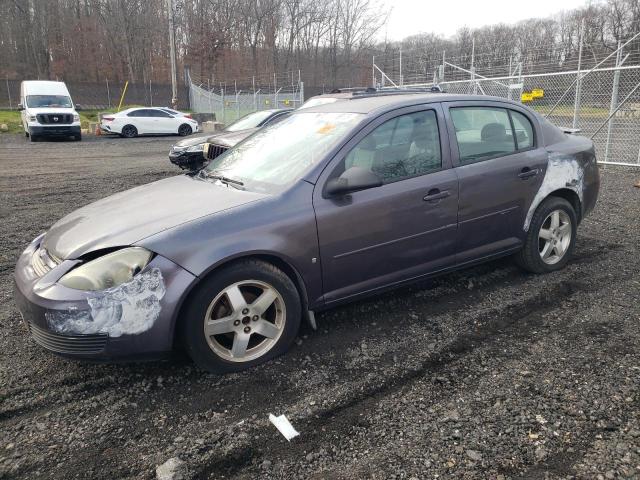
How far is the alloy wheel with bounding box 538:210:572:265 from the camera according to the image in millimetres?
4402

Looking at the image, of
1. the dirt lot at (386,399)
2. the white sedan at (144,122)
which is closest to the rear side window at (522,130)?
the dirt lot at (386,399)

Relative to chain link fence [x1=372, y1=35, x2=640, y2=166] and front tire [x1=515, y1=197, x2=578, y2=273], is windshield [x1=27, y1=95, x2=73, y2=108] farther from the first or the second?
front tire [x1=515, y1=197, x2=578, y2=273]

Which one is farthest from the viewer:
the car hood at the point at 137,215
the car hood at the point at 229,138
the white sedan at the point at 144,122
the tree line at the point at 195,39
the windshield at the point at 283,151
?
the tree line at the point at 195,39

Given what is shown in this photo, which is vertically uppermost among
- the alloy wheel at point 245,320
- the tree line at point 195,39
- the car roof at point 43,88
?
the tree line at point 195,39

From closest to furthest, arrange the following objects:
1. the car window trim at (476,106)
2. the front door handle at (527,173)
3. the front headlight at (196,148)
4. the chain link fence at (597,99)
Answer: the car window trim at (476,106) < the front door handle at (527,173) < the chain link fence at (597,99) < the front headlight at (196,148)

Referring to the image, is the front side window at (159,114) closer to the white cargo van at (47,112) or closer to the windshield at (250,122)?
the white cargo van at (47,112)

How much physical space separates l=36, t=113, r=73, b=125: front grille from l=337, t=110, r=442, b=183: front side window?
20262 mm

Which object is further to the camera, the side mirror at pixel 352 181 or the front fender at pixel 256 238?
the side mirror at pixel 352 181

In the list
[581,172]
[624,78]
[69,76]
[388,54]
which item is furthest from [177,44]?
[581,172]

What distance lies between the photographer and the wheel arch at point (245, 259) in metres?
2.75

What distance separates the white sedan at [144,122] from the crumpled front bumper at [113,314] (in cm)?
2229

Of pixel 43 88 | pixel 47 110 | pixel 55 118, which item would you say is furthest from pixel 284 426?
pixel 43 88

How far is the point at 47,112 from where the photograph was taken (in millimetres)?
19797

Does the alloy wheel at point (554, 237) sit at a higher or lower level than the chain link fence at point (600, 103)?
lower
